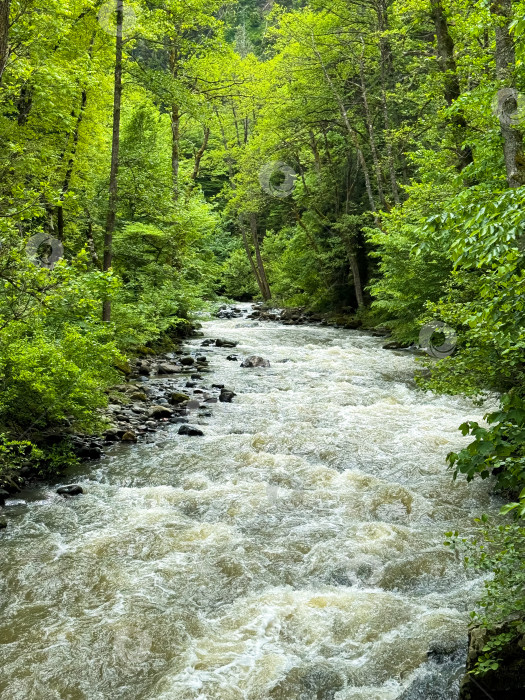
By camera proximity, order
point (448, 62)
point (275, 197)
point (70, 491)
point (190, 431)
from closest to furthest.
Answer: point (70, 491) → point (190, 431) → point (448, 62) → point (275, 197)

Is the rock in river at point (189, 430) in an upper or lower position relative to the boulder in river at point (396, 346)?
lower

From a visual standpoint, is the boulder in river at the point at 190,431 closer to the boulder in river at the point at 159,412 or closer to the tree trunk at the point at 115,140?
the boulder in river at the point at 159,412

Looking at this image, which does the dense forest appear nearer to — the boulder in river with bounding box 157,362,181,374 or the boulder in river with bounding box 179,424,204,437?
the boulder in river with bounding box 157,362,181,374

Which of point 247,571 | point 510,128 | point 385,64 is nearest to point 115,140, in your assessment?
point 510,128

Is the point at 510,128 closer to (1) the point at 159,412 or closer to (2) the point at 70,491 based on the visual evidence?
(2) the point at 70,491

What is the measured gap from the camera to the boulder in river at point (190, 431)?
33.7 feet

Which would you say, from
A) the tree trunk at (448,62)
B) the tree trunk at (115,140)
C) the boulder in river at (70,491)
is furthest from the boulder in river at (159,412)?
the tree trunk at (448,62)

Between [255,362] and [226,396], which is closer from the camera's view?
[226,396]

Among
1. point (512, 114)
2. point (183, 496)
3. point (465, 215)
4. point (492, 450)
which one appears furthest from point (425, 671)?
point (512, 114)

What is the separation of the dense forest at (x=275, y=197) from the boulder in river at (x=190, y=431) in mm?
1732

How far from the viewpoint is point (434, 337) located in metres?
14.3

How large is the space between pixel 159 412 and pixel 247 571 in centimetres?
596

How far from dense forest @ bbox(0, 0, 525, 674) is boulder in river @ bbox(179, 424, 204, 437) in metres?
1.73

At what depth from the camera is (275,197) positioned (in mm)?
27109
